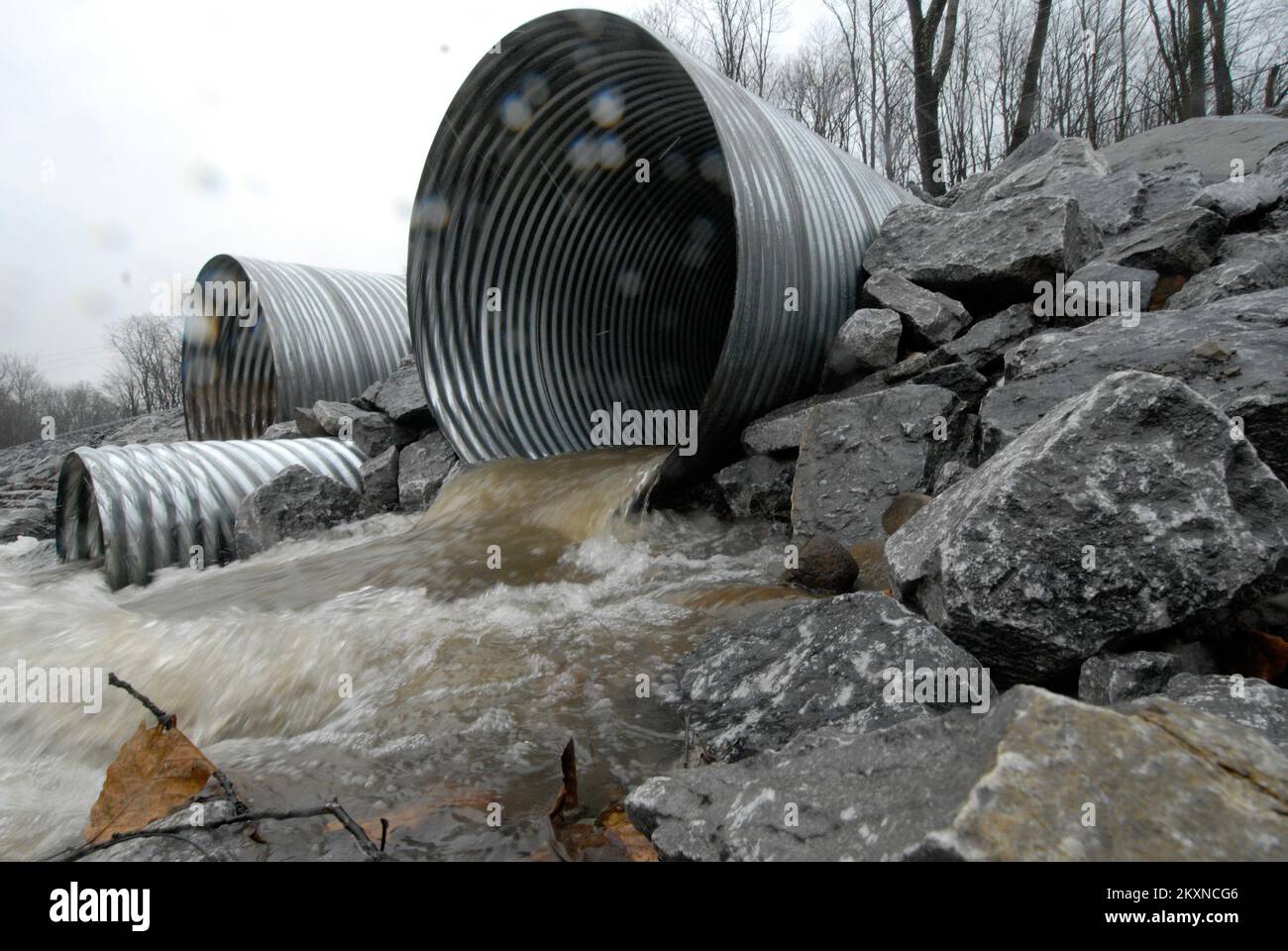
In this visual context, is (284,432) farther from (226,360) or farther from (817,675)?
(817,675)

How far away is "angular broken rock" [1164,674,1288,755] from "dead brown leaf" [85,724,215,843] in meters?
2.41

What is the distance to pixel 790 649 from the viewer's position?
95.0 inches

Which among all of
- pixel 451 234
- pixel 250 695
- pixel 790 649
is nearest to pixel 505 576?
pixel 250 695

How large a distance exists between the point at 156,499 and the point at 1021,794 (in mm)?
5687

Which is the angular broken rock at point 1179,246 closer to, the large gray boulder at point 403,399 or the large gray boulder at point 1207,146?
the large gray boulder at point 1207,146

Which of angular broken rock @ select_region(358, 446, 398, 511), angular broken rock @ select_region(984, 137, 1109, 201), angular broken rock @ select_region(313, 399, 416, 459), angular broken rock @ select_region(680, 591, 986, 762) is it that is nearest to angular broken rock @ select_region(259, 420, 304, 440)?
angular broken rock @ select_region(313, 399, 416, 459)

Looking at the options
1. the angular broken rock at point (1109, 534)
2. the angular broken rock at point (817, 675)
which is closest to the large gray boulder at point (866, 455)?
the angular broken rock at point (817, 675)

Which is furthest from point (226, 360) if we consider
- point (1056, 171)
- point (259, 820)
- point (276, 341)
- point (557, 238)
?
point (259, 820)

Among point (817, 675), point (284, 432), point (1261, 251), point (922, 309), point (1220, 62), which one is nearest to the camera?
point (817, 675)

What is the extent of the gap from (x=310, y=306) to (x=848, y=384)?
6704 millimetres

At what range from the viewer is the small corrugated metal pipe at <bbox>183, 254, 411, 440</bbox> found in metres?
8.92

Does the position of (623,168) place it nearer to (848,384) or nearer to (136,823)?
(848,384)

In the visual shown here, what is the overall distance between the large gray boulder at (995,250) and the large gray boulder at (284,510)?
13.3ft

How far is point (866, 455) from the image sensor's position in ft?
13.2
